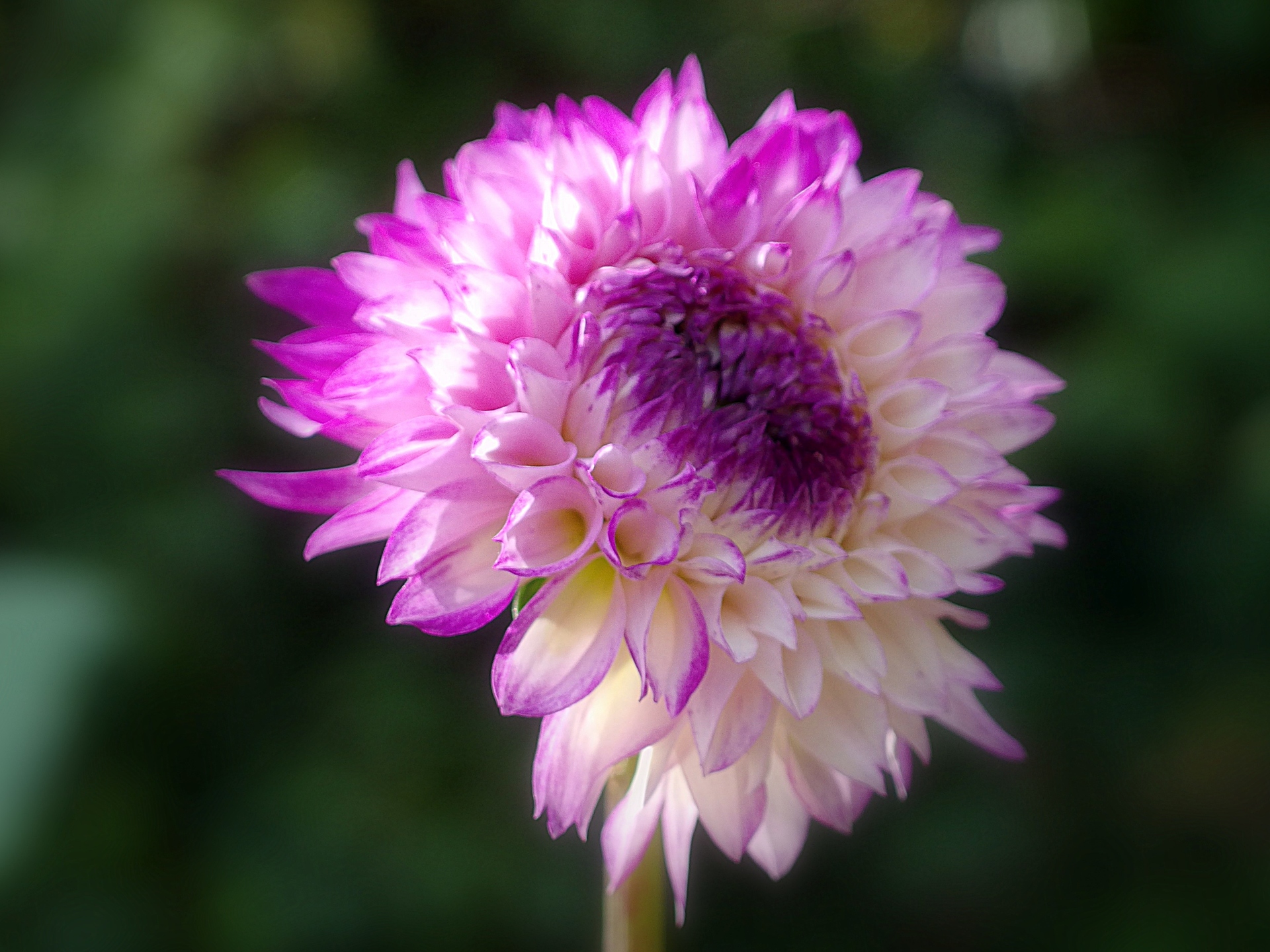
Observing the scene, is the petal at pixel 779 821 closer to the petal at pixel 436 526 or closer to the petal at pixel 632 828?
the petal at pixel 632 828

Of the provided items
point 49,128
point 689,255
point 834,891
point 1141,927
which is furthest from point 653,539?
point 49,128

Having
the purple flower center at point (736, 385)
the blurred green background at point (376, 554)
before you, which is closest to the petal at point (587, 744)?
the purple flower center at point (736, 385)

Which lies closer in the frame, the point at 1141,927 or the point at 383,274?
the point at 383,274

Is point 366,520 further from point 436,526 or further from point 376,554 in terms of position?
point 376,554

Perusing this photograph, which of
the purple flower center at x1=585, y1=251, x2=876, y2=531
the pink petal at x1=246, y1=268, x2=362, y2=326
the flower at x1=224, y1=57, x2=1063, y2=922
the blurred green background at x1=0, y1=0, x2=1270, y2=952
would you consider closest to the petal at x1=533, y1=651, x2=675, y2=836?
the flower at x1=224, y1=57, x2=1063, y2=922

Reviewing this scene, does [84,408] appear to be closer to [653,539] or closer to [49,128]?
[49,128]

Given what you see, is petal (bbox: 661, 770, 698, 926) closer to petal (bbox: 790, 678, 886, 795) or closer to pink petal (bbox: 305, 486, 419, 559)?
petal (bbox: 790, 678, 886, 795)

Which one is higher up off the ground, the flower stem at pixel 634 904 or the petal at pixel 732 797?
the petal at pixel 732 797
